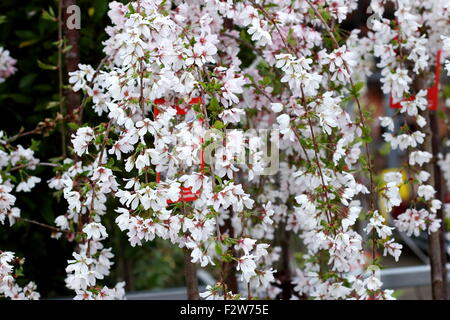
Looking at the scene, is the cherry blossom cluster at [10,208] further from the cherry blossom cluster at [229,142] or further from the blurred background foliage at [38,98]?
the blurred background foliage at [38,98]

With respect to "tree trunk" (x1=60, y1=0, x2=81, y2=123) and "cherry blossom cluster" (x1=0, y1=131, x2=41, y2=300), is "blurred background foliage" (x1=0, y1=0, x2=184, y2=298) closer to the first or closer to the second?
"tree trunk" (x1=60, y1=0, x2=81, y2=123)

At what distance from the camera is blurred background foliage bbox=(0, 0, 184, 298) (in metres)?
2.15

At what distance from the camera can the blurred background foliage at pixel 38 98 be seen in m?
2.15

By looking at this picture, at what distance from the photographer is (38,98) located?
2.29m

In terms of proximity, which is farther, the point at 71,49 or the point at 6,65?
the point at 6,65

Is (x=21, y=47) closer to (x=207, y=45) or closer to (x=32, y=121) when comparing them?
(x=32, y=121)

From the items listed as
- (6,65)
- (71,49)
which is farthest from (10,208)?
(6,65)

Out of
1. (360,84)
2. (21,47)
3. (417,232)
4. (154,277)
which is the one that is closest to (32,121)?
(21,47)

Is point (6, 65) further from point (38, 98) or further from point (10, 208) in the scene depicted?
point (10, 208)

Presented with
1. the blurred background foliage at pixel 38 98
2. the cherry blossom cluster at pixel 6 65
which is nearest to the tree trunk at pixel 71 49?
the blurred background foliage at pixel 38 98

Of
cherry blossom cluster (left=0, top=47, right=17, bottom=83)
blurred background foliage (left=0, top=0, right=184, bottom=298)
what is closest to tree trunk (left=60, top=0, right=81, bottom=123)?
blurred background foliage (left=0, top=0, right=184, bottom=298)

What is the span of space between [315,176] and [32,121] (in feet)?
3.89

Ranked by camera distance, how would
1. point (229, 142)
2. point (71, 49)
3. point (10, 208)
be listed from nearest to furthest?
point (229, 142) < point (10, 208) < point (71, 49)

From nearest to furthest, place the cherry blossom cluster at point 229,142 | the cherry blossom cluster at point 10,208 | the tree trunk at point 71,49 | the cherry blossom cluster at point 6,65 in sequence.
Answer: the cherry blossom cluster at point 229,142 → the cherry blossom cluster at point 10,208 → the tree trunk at point 71,49 → the cherry blossom cluster at point 6,65
